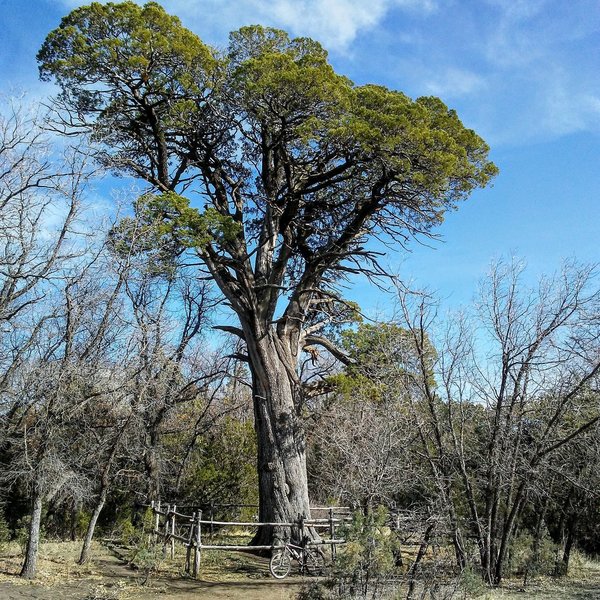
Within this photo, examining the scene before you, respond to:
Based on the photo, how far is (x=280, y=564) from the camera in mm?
11859

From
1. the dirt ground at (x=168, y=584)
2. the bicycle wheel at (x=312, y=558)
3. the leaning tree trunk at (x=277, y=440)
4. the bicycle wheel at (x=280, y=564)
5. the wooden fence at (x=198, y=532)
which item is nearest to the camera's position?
the dirt ground at (x=168, y=584)

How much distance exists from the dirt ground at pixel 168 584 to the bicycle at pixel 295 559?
0.85ft

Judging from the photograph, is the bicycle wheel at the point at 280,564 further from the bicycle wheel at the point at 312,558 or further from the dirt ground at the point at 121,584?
the bicycle wheel at the point at 312,558

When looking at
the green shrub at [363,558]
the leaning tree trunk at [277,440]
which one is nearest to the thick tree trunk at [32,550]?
the leaning tree trunk at [277,440]

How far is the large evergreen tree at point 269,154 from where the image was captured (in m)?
Answer: 13.0

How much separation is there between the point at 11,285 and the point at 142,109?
5.33 meters

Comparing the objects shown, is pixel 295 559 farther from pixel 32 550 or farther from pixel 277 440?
pixel 32 550

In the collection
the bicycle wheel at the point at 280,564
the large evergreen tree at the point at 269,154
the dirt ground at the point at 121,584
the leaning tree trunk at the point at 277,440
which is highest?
the large evergreen tree at the point at 269,154

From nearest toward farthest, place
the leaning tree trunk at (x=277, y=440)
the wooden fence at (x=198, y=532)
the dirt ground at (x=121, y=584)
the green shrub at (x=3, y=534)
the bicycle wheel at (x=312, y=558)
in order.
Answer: the dirt ground at (x=121, y=584)
the wooden fence at (x=198, y=532)
the bicycle wheel at (x=312, y=558)
the leaning tree trunk at (x=277, y=440)
the green shrub at (x=3, y=534)

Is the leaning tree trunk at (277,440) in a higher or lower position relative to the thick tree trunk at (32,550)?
higher

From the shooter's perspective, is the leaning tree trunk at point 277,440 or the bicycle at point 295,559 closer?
the bicycle at point 295,559

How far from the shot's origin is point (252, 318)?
14.9 meters

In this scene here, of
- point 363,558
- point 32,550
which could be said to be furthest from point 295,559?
point 363,558

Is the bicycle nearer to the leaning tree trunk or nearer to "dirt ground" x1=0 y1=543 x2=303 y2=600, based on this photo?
"dirt ground" x1=0 y1=543 x2=303 y2=600
